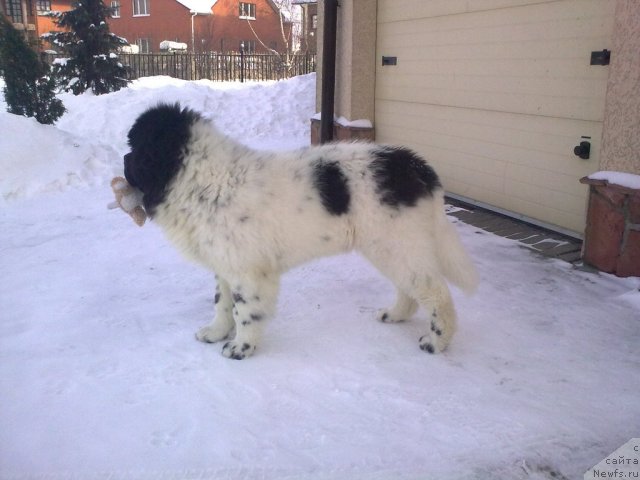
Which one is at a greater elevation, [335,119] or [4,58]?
[4,58]

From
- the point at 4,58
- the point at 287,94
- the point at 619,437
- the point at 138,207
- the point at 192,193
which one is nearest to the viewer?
the point at 619,437

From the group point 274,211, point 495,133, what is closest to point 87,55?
point 495,133

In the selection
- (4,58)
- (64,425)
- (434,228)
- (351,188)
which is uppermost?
(4,58)

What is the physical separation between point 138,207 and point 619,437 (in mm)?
3204

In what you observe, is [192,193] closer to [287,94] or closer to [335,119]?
[335,119]

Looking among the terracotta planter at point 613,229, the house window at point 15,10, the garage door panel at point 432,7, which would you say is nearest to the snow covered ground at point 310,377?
the terracotta planter at point 613,229

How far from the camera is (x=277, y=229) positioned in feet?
12.2

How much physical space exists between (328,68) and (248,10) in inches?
1551

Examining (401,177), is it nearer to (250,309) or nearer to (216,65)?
(250,309)

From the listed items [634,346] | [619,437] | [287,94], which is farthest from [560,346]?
[287,94]

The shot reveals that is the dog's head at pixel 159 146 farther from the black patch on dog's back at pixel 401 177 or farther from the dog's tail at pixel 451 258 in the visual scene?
the dog's tail at pixel 451 258

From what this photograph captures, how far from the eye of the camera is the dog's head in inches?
146

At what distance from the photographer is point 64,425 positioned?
122 inches

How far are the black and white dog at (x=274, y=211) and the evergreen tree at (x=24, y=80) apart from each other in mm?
6919
